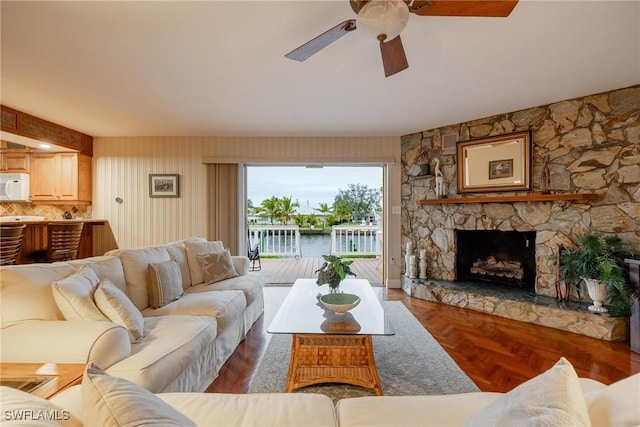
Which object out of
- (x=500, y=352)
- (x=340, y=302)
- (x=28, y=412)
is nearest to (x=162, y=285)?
(x=340, y=302)

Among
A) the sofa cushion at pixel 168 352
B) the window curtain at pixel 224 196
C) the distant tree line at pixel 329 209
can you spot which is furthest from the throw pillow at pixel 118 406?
the distant tree line at pixel 329 209

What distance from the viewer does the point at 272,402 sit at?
1089 mm

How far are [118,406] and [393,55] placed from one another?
7.04ft

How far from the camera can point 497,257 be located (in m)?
4.03

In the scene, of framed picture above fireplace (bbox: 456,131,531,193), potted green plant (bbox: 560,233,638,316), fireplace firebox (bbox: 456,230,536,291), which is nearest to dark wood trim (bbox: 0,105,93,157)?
framed picture above fireplace (bbox: 456,131,531,193)

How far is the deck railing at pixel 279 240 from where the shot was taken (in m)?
7.26

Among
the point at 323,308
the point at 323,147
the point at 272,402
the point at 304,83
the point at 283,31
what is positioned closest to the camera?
the point at 272,402

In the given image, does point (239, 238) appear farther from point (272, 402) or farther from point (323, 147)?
point (272, 402)

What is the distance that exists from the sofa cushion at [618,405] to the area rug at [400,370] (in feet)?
4.34

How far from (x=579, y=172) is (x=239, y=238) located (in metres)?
4.55

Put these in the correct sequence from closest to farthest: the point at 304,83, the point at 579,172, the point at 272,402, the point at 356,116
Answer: the point at 272,402 → the point at 304,83 → the point at 579,172 → the point at 356,116

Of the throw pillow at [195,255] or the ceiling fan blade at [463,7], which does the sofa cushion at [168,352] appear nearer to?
the throw pillow at [195,255]

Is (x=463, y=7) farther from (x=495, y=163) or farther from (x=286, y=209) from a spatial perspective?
(x=286, y=209)

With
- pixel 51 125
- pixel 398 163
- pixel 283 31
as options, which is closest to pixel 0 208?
pixel 51 125
